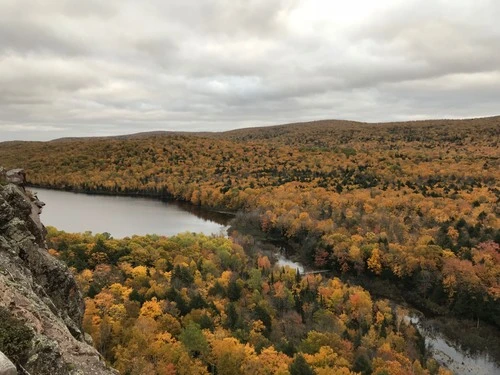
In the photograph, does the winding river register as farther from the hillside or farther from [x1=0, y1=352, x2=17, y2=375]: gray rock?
[x1=0, y1=352, x2=17, y2=375]: gray rock

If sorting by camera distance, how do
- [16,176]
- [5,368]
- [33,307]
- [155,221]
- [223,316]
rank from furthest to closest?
1. [155,221]
2. [223,316]
3. [16,176]
4. [33,307]
5. [5,368]

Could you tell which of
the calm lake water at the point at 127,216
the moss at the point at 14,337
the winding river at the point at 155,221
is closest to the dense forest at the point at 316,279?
the winding river at the point at 155,221

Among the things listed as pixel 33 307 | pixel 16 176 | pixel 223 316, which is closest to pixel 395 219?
pixel 223 316

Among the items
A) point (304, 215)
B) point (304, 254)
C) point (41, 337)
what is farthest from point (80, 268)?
point (41, 337)

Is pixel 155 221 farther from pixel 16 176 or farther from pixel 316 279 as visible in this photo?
A: pixel 16 176

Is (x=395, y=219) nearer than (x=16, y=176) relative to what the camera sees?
No

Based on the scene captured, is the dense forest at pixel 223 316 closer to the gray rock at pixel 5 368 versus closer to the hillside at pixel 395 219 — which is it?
the hillside at pixel 395 219

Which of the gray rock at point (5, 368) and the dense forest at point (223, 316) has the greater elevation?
the gray rock at point (5, 368)
